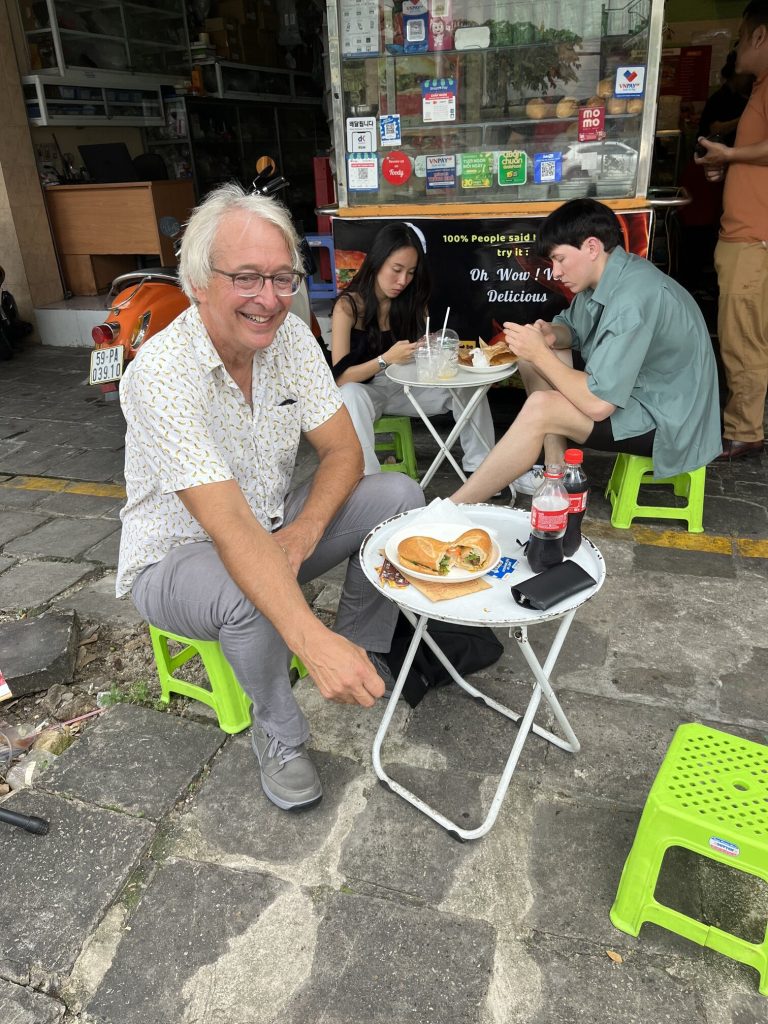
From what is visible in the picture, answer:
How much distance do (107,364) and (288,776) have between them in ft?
8.67

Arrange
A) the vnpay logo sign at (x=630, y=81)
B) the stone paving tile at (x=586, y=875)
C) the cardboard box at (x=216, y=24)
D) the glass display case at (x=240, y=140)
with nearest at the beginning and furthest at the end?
1. the stone paving tile at (x=586, y=875)
2. the vnpay logo sign at (x=630, y=81)
3. the glass display case at (x=240, y=140)
4. the cardboard box at (x=216, y=24)

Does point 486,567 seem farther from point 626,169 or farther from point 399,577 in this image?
point 626,169

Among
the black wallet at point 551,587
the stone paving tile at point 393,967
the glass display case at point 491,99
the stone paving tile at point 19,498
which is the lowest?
the stone paving tile at point 393,967

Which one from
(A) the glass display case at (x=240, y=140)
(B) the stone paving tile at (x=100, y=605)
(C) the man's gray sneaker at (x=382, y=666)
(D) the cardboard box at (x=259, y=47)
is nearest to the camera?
(C) the man's gray sneaker at (x=382, y=666)

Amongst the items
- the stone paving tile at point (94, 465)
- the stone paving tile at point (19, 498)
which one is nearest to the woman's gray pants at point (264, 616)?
the stone paving tile at point (19, 498)

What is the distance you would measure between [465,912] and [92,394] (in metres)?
5.01

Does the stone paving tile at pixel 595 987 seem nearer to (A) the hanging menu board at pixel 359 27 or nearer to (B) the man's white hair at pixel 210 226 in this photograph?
(B) the man's white hair at pixel 210 226

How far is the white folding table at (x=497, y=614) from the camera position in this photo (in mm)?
1821

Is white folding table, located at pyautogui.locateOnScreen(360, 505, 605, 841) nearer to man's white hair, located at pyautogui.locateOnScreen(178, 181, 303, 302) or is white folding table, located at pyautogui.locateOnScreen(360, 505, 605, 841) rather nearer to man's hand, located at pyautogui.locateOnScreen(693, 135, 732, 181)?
man's white hair, located at pyautogui.locateOnScreen(178, 181, 303, 302)

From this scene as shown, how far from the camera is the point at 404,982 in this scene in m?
1.63

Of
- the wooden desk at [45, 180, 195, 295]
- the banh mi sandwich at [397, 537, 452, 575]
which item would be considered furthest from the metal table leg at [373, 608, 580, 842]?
the wooden desk at [45, 180, 195, 295]

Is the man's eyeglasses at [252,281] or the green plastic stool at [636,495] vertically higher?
the man's eyeglasses at [252,281]

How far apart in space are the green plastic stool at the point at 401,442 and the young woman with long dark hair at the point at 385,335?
2.6 inches

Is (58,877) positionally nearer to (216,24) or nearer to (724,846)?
(724,846)
